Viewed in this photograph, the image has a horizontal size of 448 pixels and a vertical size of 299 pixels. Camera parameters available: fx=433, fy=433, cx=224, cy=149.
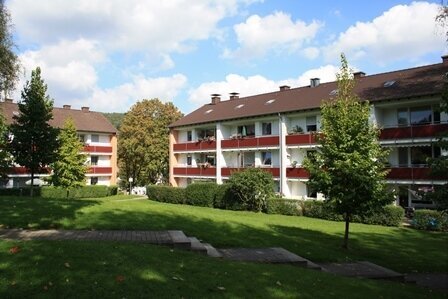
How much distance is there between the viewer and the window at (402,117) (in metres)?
32.1

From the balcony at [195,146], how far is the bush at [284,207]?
53.6ft

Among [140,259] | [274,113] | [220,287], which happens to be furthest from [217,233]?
[274,113]

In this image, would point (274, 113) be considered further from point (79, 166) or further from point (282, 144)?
point (79, 166)

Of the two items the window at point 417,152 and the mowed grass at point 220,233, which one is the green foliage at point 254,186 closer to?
the window at point 417,152

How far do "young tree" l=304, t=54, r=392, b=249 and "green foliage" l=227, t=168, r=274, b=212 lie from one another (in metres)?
16.7

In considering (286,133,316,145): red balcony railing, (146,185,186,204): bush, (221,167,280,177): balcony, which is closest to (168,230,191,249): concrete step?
(286,133,316,145): red balcony railing

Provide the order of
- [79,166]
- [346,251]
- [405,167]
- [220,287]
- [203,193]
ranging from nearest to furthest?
1. [220,287]
2. [346,251]
3. [405,167]
4. [203,193]
5. [79,166]

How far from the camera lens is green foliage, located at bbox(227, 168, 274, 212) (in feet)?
110

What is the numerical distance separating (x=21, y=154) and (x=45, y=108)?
13.1 feet

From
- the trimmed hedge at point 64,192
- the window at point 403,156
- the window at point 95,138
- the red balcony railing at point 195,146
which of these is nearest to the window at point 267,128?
the red balcony railing at point 195,146

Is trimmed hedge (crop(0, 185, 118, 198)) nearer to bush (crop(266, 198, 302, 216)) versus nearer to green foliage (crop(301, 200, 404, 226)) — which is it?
bush (crop(266, 198, 302, 216))

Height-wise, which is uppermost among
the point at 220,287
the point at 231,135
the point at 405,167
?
the point at 231,135

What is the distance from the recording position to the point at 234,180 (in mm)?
34625

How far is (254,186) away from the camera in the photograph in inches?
1323
